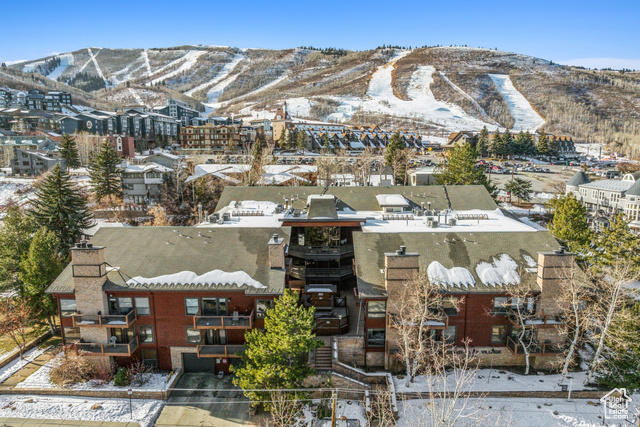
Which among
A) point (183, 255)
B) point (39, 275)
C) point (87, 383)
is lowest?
point (87, 383)

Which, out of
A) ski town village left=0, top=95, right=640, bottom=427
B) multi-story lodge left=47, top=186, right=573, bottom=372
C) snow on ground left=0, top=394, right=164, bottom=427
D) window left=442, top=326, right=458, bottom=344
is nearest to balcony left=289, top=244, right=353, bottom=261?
ski town village left=0, top=95, right=640, bottom=427

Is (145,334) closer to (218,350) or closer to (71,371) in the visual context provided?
(71,371)

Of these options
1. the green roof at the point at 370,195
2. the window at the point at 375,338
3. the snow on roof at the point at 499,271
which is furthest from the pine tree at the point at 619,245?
the window at the point at 375,338

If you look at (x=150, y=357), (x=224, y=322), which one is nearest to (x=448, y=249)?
(x=224, y=322)

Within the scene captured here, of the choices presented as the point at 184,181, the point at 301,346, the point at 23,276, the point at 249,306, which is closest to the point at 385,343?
the point at 301,346

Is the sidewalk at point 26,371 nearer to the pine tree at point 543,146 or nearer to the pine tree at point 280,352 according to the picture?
the pine tree at point 280,352

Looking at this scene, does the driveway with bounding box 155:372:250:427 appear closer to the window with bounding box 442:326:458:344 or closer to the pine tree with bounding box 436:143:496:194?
the window with bounding box 442:326:458:344

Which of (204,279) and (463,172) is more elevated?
(463,172)

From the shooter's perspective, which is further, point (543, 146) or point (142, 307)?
point (543, 146)
